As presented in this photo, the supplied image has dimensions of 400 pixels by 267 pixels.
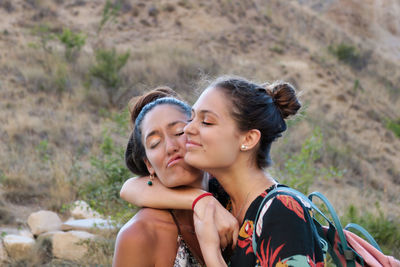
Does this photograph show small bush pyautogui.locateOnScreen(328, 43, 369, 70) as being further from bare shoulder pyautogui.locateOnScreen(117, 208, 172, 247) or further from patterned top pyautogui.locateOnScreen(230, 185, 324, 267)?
patterned top pyautogui.locateOnScreen(230, 185, 324, 267)

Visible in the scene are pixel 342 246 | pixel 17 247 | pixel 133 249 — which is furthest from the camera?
pixel 17 247

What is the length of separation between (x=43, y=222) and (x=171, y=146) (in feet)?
13.7

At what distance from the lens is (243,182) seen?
2.15 meters

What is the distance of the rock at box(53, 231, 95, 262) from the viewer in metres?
5.09

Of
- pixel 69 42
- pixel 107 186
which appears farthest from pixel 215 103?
pixel 69 42

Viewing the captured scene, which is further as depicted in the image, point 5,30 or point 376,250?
point 5,30

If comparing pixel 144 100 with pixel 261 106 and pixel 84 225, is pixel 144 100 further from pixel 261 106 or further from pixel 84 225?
pixel 84 225

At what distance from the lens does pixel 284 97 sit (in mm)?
2189

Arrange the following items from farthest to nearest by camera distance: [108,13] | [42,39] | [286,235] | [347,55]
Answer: [347,55] < [108,13] < [42,39] < [286,235]

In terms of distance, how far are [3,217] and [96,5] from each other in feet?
55.6

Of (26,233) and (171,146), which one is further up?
(171,146)

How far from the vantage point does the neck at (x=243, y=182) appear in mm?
2117

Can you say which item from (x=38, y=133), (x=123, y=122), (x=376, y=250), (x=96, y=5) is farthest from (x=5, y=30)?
(x=376, y=250)

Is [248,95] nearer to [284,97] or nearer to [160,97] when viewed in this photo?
[284,97]
